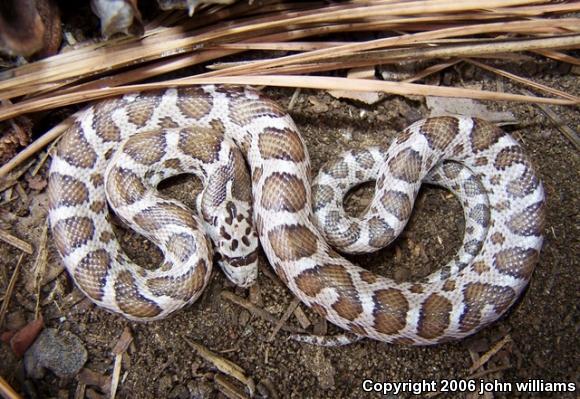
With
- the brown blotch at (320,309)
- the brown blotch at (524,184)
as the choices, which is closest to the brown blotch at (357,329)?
the brown blotch at (320,309)

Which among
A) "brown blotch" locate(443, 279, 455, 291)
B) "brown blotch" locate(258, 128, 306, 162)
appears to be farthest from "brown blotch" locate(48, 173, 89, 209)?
"brown blotch" locate(443, 279, 455, 291)

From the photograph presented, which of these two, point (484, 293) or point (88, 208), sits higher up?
point (88, 208)

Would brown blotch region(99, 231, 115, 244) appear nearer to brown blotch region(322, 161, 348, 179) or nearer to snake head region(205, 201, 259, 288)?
snake head region(205, 201, 259, 288)

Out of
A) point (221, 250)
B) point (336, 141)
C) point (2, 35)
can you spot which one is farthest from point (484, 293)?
point (2, 35)

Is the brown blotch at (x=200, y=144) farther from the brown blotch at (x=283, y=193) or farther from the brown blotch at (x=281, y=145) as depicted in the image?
the brown blotch at (x=283, y=193)

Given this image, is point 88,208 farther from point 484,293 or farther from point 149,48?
point 484,293

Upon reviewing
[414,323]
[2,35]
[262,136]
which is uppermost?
[2,35]
